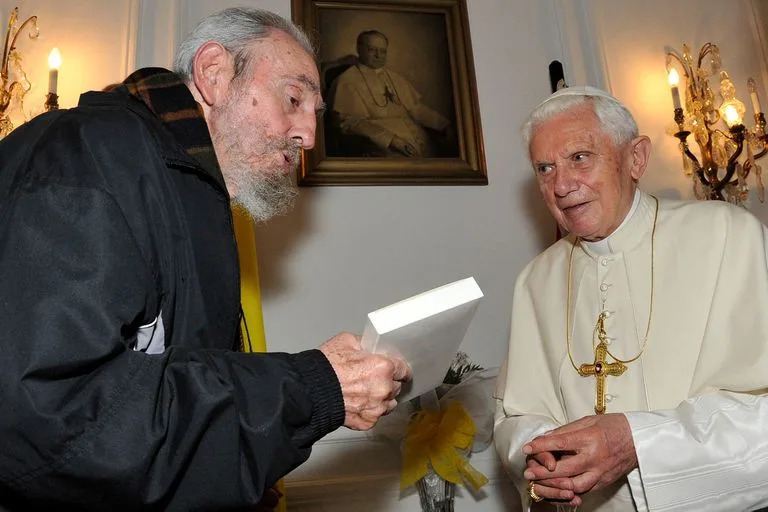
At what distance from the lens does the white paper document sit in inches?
62.0

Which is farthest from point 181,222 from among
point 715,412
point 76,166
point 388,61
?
point 388,61

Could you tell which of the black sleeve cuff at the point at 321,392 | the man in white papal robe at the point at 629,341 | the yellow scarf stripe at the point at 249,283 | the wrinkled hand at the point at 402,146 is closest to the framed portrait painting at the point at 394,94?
the wrinkled hand at the point at 402,146

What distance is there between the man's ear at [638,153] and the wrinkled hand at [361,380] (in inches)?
60.2

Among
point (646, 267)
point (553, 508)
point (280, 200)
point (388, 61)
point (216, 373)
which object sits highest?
point (388, 61)

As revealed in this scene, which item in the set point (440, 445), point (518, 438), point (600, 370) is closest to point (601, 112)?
point (600, 370)

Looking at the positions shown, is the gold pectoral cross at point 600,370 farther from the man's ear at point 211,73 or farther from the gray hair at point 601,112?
the man's ear at point 211,73

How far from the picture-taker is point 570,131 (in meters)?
2.72

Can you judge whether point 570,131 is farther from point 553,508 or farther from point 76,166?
point 76,166

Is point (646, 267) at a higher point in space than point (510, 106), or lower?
lower

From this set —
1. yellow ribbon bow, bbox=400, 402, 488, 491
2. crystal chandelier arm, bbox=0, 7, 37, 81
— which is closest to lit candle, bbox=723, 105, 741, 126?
yellow ribbon bow, bbox=400, 402, 488, 491

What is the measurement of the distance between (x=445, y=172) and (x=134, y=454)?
2904mm

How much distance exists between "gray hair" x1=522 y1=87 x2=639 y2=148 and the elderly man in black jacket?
1.45 metres

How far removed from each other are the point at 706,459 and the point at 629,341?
1.86 feet

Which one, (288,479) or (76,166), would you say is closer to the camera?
(76,166)
